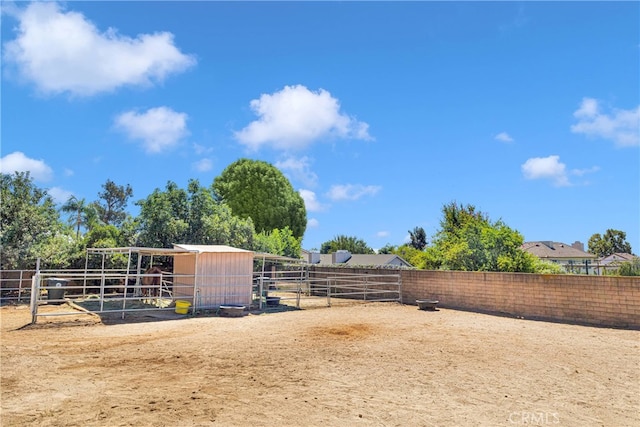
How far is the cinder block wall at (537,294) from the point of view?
10938 mm

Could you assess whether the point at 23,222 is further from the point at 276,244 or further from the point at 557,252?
the point at 557,252

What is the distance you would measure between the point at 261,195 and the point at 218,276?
64.6ft

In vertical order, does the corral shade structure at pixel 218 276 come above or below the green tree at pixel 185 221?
below

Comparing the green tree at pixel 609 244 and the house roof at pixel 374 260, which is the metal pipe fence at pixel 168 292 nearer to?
the house roof at pixel 374 260

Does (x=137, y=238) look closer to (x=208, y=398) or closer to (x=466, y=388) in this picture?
(x=208, y=398)

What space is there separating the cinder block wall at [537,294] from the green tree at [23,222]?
1409 centimetres

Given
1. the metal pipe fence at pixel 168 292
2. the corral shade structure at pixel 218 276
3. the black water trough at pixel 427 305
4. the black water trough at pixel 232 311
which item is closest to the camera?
the metal pipe fence at pixel 168 292

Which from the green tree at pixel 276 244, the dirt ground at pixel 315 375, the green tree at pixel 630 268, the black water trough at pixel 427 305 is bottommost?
the dirt ground at pixel 315 375

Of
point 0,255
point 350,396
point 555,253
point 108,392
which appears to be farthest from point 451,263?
point 555,253

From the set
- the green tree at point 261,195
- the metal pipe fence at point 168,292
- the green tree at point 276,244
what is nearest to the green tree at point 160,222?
the metal pipe fence at point 168,292

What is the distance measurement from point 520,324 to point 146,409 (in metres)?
9.82

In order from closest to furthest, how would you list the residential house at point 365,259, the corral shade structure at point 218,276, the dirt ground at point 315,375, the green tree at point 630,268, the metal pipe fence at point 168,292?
1. the dirt ground at point 315,375
2. the metal pipe fence at point 168,292
3. the green tree at point 630,268
4. the corral shade structure at point 218,276
5. the residential house at point 365,259
